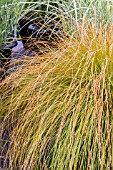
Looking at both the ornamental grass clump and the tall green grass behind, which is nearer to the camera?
the ornamental grass clump

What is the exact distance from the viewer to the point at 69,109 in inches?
46.0

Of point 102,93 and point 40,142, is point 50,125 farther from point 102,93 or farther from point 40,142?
point 102,93

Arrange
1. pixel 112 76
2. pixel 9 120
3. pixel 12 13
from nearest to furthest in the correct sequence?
pixel 112 76 → pixel 9 120 → pixel 12 13

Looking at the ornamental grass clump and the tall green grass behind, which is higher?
the tall green grass behind

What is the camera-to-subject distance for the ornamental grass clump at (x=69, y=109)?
3.71ft

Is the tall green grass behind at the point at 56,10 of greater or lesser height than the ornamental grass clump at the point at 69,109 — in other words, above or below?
above

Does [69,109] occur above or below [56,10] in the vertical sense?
below

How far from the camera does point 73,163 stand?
3.80 feet

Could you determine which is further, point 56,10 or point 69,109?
point 56,10

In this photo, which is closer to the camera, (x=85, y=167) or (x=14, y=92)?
(x=85, y=167)

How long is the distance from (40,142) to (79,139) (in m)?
0.18

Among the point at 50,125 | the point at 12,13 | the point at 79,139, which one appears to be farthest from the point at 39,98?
the point at 12,13

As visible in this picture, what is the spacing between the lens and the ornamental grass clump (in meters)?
1.13

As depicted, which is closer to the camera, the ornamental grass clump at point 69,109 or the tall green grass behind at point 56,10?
the ornamental grass clump at point 69,109
